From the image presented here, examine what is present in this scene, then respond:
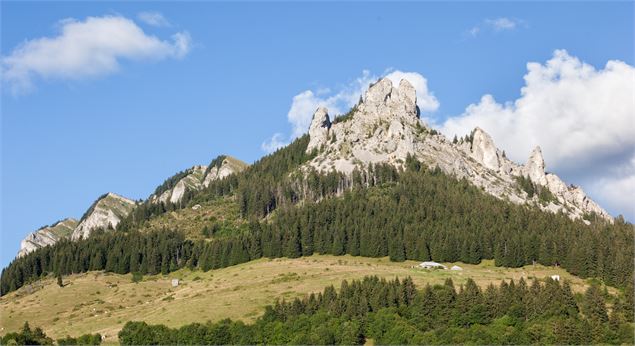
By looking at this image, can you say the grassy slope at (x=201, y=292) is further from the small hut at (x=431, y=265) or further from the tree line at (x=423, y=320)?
the tree line at (x=423, y=320)

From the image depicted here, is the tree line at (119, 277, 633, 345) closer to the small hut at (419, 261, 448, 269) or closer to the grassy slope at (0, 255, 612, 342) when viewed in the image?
the grassy slope at (0, 255, 612, 342)

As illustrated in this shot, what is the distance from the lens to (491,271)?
562 ft

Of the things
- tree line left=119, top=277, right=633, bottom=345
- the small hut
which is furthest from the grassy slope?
tree line left=119, top=277, right=633, bottom=345

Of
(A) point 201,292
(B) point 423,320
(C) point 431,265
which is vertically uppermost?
(C) point 431,265

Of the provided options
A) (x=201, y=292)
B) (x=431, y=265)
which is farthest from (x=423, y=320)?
(x=201, y=292)

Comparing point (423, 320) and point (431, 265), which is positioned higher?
point (431, 265)

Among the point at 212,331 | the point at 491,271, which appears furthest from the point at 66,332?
the point at 491,271

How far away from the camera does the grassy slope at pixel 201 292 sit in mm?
139250

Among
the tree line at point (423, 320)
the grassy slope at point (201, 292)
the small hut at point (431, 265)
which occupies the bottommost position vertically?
the tree line at point (423, 320)

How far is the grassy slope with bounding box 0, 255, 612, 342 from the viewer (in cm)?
13925

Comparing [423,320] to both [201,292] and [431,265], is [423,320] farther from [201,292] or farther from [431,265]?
[201,292]

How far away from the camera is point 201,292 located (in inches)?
6314

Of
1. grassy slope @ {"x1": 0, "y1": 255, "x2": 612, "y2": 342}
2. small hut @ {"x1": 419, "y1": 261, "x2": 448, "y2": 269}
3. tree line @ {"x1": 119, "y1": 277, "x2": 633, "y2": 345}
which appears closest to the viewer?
tree line @ {"x1": 119, "y1": 277, "x2": 633, "y2": 345}

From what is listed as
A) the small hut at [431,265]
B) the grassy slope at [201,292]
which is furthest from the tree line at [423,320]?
the small hut at [431,265]
